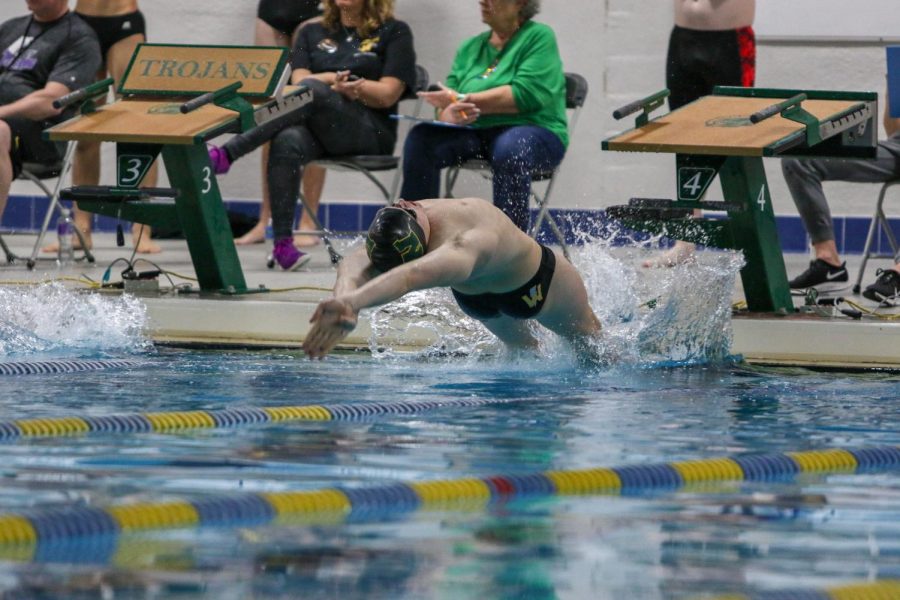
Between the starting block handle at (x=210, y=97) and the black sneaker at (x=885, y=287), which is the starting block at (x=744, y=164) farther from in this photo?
the starting block handle at (x=210, y=97)

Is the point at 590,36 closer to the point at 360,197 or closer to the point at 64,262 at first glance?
the point at 360,197

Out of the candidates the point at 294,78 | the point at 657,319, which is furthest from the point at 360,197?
the point at 657,319

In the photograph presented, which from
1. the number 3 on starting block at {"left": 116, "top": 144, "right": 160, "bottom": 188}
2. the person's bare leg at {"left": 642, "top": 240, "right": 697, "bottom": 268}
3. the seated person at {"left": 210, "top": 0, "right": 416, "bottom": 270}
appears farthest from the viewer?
the seated person at {"left": 210, "top": 0, "right": 416, "bottom": 270}

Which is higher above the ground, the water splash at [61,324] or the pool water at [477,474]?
the pool water at [477,474]

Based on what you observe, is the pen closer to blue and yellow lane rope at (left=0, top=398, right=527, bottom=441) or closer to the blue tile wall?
the blue tile wall

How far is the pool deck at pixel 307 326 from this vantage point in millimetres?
5191

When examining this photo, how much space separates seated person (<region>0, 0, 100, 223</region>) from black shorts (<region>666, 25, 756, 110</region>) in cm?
267

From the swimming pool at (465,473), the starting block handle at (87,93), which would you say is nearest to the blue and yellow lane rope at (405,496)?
the swimming pool at (465,473)

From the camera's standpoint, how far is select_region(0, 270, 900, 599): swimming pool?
91.0 inches

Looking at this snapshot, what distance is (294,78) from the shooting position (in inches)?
278

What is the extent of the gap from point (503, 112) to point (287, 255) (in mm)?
1189

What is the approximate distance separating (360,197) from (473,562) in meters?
6.90

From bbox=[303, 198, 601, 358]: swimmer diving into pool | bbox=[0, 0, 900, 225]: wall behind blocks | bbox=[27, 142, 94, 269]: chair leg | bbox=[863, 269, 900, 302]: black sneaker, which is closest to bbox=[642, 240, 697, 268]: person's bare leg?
bbox=[863, 269, 900, 302]: black sneaker

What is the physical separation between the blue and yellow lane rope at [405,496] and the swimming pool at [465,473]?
0.03 m
